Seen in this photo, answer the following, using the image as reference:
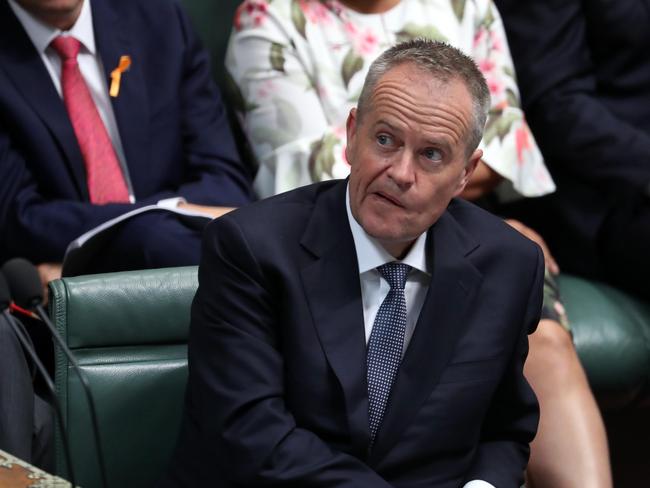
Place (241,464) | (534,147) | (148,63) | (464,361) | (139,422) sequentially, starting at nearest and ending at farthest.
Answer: (241,464) → (464,361) → (139,422) → (148,63) → (534,147)

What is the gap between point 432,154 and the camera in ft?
5.11

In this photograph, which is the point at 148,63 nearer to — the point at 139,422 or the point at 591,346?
the point at 139,422

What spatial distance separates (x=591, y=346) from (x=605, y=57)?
68 cm

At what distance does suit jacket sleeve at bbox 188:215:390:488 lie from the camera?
1.47 meters

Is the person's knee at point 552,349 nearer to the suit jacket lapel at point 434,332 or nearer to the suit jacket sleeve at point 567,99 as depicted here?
the suit jacket lapel at point 434,332

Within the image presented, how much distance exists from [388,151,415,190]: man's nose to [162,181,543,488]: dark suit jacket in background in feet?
0.36

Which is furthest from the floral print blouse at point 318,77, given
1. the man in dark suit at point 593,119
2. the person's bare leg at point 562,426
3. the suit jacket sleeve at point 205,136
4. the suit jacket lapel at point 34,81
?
the person's bare leg at point 562,426

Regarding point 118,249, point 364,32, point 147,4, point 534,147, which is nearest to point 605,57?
point 534,147

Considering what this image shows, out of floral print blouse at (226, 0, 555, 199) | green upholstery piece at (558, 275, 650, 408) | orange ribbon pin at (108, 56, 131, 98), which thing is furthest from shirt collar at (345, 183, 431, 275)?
green upholstery piece at (558, 275, 650, 408)

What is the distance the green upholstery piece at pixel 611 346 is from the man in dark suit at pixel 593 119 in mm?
145

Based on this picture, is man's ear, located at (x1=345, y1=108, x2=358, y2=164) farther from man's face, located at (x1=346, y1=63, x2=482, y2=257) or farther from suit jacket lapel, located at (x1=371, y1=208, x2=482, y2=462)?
suit jacket lapel, located at (x1=371, y1=208, x2=482, y2=462)

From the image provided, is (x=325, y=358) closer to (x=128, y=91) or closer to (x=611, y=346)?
(x=128, y=91)

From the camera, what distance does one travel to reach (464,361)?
158 centimetres

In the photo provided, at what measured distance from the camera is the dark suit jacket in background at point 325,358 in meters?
1.49
